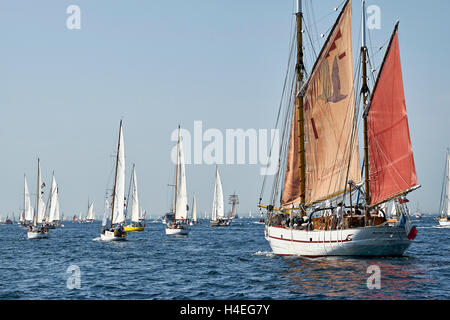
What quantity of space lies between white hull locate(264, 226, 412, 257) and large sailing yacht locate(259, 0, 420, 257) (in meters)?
0.08

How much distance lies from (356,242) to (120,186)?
5209 centimetres

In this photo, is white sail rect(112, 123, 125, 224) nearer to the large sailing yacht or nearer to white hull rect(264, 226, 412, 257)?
the large sailing yacht

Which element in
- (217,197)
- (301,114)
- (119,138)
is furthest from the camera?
(217,197)

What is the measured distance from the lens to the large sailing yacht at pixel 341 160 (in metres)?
43.2

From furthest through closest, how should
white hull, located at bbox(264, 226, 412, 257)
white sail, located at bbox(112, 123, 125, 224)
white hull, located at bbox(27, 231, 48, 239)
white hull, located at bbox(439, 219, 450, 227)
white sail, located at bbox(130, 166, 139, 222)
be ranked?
white hull, located at bbox(439, 219, 450, 227) < white sail, located at bbox(130, 166, 139, 222) < white hull, located at bbox(27, 231, 48, 239) < white sail, located at bbox(112, 123, 125, 224) < white hull, located at bbox(264, 226, 412, 257)

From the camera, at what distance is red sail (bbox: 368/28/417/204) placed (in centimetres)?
4344

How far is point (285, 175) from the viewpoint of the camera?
169 ft

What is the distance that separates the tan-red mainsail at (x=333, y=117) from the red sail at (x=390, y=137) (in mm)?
1627

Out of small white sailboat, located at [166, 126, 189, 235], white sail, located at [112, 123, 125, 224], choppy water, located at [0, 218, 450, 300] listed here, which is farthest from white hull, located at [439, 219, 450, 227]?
choppy water, located at [0, 218, 450, 300]

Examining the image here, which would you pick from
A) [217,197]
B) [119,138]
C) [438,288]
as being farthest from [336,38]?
[217,197]

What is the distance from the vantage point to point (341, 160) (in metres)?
47.6
